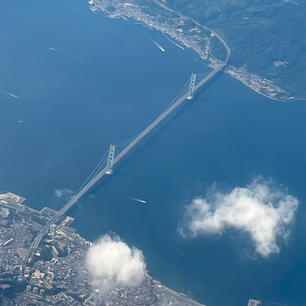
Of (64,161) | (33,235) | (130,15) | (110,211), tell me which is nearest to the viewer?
(33,235)

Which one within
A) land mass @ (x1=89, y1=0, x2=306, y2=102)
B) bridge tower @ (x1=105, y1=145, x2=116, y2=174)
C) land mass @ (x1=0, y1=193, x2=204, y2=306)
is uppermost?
land mass @ (x1=89, y1=0, x2=306, y2=102)

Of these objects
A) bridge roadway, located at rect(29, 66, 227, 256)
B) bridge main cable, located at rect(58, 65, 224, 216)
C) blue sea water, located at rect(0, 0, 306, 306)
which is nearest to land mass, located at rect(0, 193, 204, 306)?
bridge roadway, located at rect(29, 66, 227, 256)

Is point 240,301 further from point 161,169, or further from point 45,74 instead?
point 45,74

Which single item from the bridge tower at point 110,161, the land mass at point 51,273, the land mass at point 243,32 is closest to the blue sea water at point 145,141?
the bridge tower at point 110,161

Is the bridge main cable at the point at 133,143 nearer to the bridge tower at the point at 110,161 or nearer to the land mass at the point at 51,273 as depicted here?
the bridge tower at the point at 110,161

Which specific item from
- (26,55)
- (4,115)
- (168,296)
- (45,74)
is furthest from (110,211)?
(26,55)

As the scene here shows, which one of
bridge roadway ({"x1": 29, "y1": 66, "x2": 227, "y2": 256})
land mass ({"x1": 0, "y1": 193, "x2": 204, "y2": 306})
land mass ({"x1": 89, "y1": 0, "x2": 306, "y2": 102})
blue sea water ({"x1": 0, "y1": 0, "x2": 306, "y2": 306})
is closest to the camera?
land mass ({"x1": 0, "y1": 193, "x2": 204, "y2": 306})

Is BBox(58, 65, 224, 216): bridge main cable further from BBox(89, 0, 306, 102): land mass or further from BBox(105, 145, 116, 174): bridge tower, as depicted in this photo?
BBox(89, 0, 306, 102): land mass
